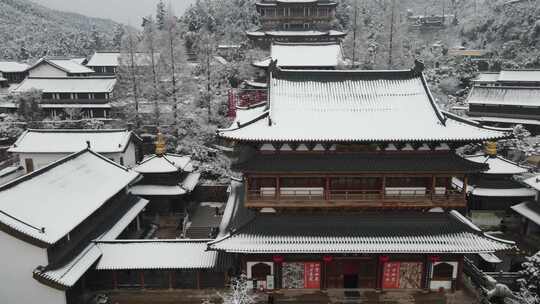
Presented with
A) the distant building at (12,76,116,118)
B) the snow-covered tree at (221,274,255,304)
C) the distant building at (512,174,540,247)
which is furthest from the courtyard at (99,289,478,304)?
the distant building at (12,76,116,118)

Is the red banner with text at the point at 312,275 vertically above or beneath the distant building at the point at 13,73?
beneath

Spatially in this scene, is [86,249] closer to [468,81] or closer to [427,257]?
[427,257]

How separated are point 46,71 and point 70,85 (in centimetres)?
2203

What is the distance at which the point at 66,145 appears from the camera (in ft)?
152

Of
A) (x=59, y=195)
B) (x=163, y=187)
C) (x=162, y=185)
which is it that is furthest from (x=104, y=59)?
(x=59, y=195)

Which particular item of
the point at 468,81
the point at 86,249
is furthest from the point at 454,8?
the point at 86,249

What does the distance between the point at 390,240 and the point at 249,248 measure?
905 centimetres

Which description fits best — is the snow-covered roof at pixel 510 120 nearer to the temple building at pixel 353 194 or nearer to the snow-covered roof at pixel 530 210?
the snow-covered roof at pixel 530 210

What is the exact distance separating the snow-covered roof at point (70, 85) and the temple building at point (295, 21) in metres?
27.0

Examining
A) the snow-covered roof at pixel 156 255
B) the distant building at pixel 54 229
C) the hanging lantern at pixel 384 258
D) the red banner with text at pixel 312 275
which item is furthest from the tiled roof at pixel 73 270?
the hanging lantern at pixel 384 258

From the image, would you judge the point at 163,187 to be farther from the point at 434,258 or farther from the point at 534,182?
the point at 534,182

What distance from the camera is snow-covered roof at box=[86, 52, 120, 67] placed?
92.2 meters

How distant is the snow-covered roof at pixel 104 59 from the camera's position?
92.2 meters

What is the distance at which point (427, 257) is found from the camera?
84.7 ft
